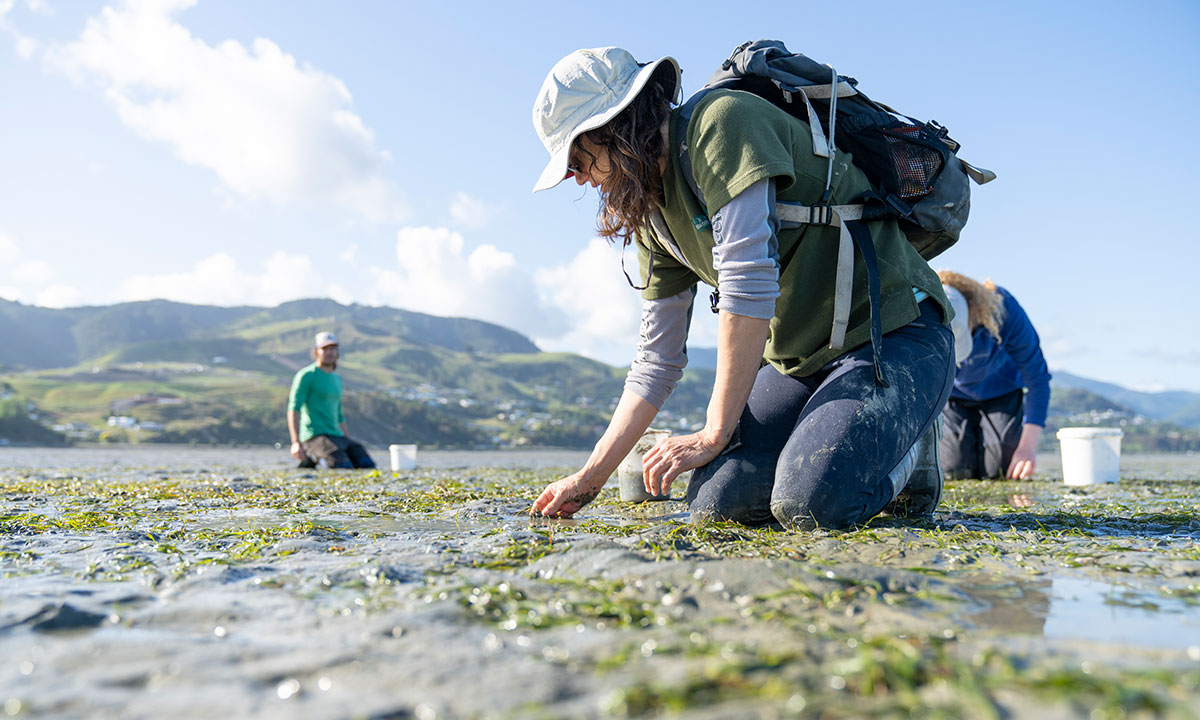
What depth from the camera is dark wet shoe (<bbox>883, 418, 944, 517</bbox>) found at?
191 inches

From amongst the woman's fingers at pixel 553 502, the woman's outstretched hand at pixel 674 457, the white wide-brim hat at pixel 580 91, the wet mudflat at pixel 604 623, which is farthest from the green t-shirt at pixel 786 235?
the woman's fingers at pixel 553 502

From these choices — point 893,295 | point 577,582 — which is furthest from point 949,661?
point 893,295

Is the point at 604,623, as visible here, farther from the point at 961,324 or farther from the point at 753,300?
the point at 961,324

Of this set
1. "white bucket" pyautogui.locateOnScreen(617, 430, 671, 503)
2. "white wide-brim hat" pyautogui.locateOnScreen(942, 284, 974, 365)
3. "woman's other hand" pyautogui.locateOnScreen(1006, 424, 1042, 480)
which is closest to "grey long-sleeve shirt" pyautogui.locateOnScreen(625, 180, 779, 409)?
"white bucket" pyautogui.locateOnScreen(617, 430, 671, 503)

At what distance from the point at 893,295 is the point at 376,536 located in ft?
10.2

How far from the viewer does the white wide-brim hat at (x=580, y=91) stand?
373 centimetres

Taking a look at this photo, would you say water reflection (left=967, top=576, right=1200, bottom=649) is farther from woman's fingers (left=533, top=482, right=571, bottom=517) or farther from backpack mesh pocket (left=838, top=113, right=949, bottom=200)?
woman's fingers (left=533, top=482, right=571, bottom=517)

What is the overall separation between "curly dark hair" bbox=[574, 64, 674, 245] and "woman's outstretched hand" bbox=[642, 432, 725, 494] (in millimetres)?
1174

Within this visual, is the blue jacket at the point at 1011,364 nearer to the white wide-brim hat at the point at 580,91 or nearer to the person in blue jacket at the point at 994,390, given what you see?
the person in blue jacket at the point at 994,390

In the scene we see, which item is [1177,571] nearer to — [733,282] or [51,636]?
[733,282]

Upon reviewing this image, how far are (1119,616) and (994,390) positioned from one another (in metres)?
8.10

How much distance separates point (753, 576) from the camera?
8.53ft

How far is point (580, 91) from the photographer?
376cm

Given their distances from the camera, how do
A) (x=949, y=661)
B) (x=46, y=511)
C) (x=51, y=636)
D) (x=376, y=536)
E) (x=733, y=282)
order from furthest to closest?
(x=46, y=511)
(x=376, y=536)
(x=733, y=282)
(x=51, y=636)
(x=949, y=661)
